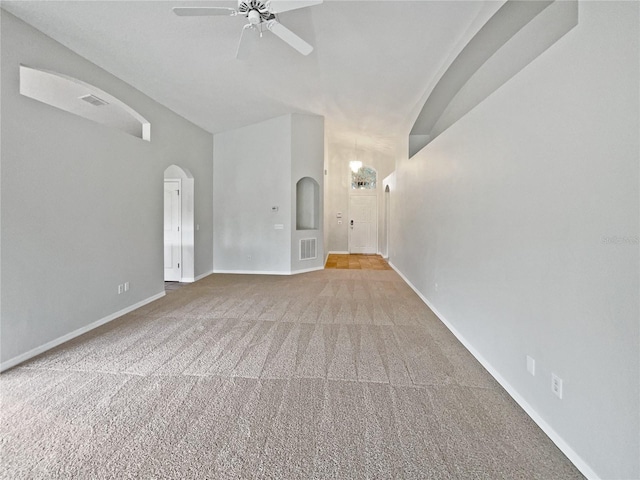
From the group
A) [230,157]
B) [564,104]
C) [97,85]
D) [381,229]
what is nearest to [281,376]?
[564,104]

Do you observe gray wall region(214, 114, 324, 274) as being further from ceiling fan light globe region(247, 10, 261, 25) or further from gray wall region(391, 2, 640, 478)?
gray wall region(391, 2, 640, 478)

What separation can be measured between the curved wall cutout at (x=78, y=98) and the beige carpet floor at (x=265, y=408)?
2797 mm

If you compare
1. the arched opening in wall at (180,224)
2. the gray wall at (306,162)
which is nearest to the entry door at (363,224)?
the gray wall at (306,162)

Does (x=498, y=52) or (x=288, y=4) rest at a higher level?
(x=498, y=52)

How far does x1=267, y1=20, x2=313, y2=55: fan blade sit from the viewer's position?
264cm

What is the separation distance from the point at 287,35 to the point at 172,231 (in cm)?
481

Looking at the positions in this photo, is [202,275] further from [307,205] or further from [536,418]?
[536,418]

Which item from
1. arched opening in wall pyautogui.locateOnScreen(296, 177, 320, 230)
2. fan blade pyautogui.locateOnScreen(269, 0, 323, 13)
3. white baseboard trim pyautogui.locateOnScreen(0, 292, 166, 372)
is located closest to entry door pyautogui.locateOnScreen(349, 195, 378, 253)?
arched opening in wall pyautogui.locateOnScreen(296, 177, 320, 230)

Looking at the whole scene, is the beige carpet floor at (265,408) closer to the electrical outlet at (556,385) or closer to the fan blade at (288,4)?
the electrical outlet at (556,385)

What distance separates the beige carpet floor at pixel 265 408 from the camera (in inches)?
65.7

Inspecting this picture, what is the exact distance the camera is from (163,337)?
133 inches

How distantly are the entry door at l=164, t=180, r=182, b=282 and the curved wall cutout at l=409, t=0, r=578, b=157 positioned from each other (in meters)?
4.81

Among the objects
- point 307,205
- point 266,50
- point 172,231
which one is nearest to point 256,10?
point 266,50

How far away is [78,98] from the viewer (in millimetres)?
4457
